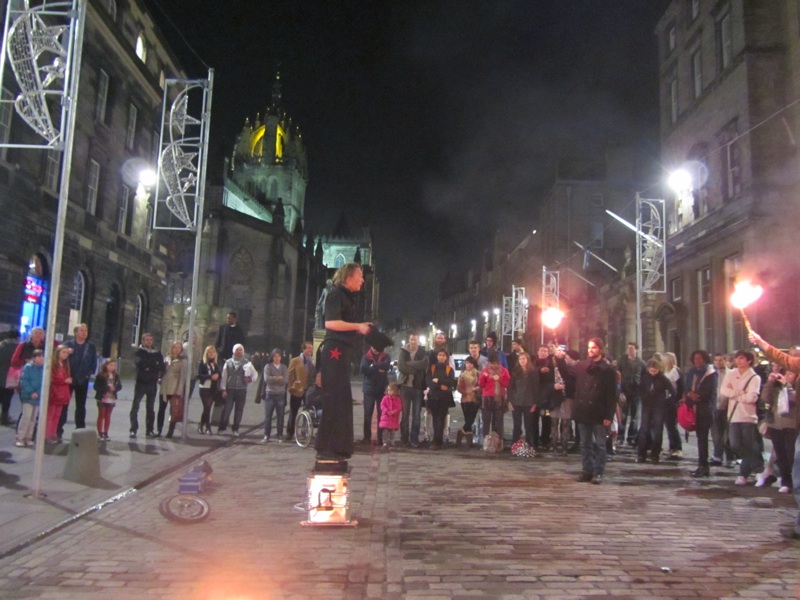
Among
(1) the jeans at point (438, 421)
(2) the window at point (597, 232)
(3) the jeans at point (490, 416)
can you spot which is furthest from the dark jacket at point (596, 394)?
(2) the window at point (597, 232)

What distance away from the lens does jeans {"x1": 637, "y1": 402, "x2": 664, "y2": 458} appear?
34.8 feet

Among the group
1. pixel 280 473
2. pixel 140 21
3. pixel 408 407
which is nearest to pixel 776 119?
pixel 408 407

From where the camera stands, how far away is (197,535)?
18.1ft

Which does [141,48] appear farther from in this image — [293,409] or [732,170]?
[732,170]

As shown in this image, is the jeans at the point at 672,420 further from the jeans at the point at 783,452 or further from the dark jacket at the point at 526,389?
the jeans at the point at 783,452

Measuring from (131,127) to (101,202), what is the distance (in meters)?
4.30

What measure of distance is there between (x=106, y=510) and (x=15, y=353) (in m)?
6.32

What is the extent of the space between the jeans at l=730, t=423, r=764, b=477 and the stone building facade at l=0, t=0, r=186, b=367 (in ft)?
59.3

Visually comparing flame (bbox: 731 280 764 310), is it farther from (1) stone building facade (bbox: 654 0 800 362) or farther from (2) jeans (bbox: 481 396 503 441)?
(1) stone building facade (bbox: 654 0 800 362)

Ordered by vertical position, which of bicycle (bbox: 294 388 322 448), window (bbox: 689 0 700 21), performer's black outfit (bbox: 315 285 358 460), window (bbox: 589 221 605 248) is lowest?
bicycle (bbox: 294 388 322 448)

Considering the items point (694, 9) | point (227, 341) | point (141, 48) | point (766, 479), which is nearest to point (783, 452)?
point (766, 479)

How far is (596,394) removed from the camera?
340 inches

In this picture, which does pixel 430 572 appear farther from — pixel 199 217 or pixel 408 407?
pixel 199 217

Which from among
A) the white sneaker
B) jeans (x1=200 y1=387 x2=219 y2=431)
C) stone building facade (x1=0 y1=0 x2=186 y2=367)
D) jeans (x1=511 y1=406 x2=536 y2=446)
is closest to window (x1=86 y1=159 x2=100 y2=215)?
stone building facade (x1=0 y1=0 x2=186 y2=367)
